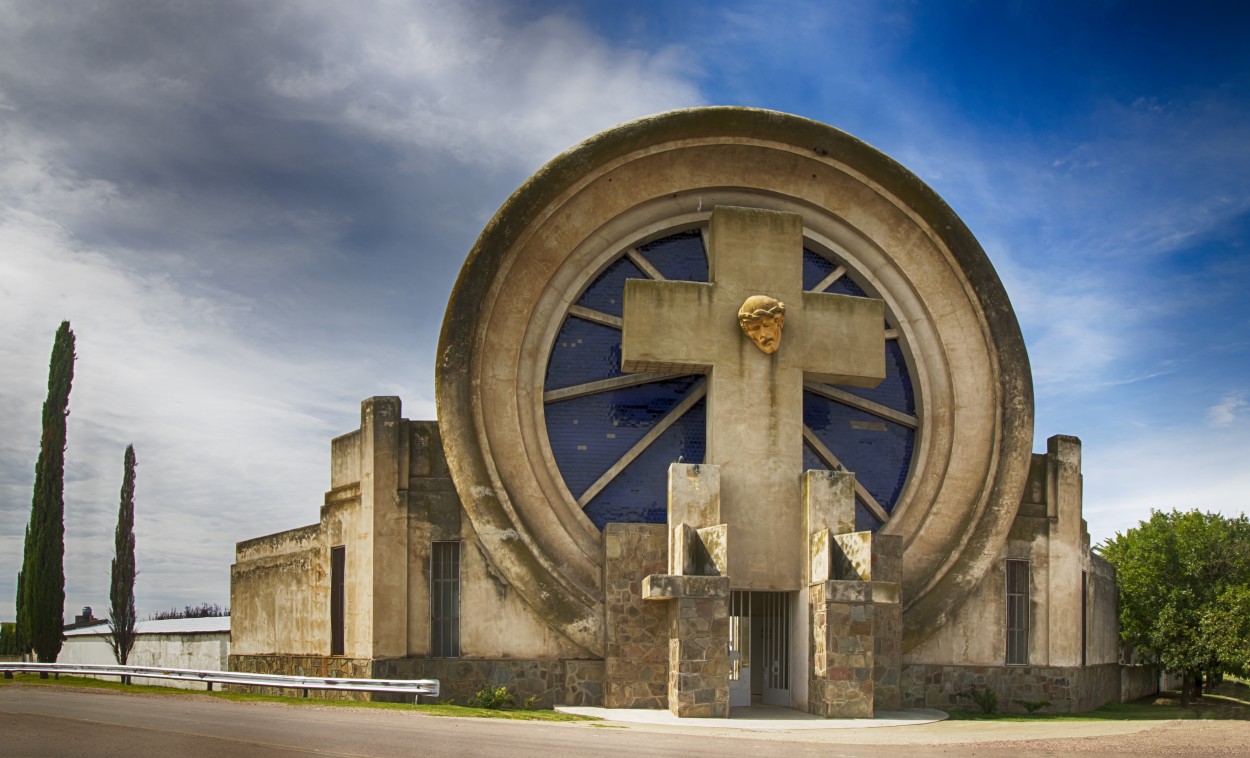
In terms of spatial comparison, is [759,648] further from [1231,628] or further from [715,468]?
[1231,628]

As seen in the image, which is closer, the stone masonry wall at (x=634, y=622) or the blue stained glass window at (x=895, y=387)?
the stone masonry wall at (x=634, y=622)

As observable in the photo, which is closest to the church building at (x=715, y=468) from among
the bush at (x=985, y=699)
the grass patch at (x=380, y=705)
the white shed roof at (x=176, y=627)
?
the bush at (x=985, y=699)

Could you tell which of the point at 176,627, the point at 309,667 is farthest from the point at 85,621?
the point at 309,667

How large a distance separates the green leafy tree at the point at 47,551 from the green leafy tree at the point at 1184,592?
23.0 m

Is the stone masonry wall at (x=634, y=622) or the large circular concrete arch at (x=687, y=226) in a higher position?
the large circular concrete arch at (x=687, y=226)

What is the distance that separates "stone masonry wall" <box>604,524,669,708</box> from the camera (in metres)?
18.4

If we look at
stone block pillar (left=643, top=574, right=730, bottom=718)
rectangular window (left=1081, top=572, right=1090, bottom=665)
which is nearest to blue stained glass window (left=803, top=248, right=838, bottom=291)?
stone block pillar (left=643, top=574, right=730, bottom=718)

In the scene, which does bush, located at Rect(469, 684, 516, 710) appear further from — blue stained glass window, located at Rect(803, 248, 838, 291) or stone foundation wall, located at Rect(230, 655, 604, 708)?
blue stained glass window, located at Rect(803, 248, 838, 291)

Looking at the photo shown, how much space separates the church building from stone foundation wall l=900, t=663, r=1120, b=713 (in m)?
0.05

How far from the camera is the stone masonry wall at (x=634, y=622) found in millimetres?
18375

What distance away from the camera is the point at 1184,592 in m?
27.0

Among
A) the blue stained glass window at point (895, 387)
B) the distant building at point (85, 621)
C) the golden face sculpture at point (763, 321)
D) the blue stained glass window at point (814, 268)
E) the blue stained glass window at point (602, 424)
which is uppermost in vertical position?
the blue stained glass window at point (814, 268)

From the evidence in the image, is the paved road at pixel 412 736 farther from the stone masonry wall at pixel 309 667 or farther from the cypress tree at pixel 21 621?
the cypress tree at pixel 21 621

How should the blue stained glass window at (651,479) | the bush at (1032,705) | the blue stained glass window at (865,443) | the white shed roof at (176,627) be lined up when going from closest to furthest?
the blue stained glass window at (651,479)
the bush at (1032,705)
the blue stained glass window at (865,443)
the white shed roof at (176,627)
